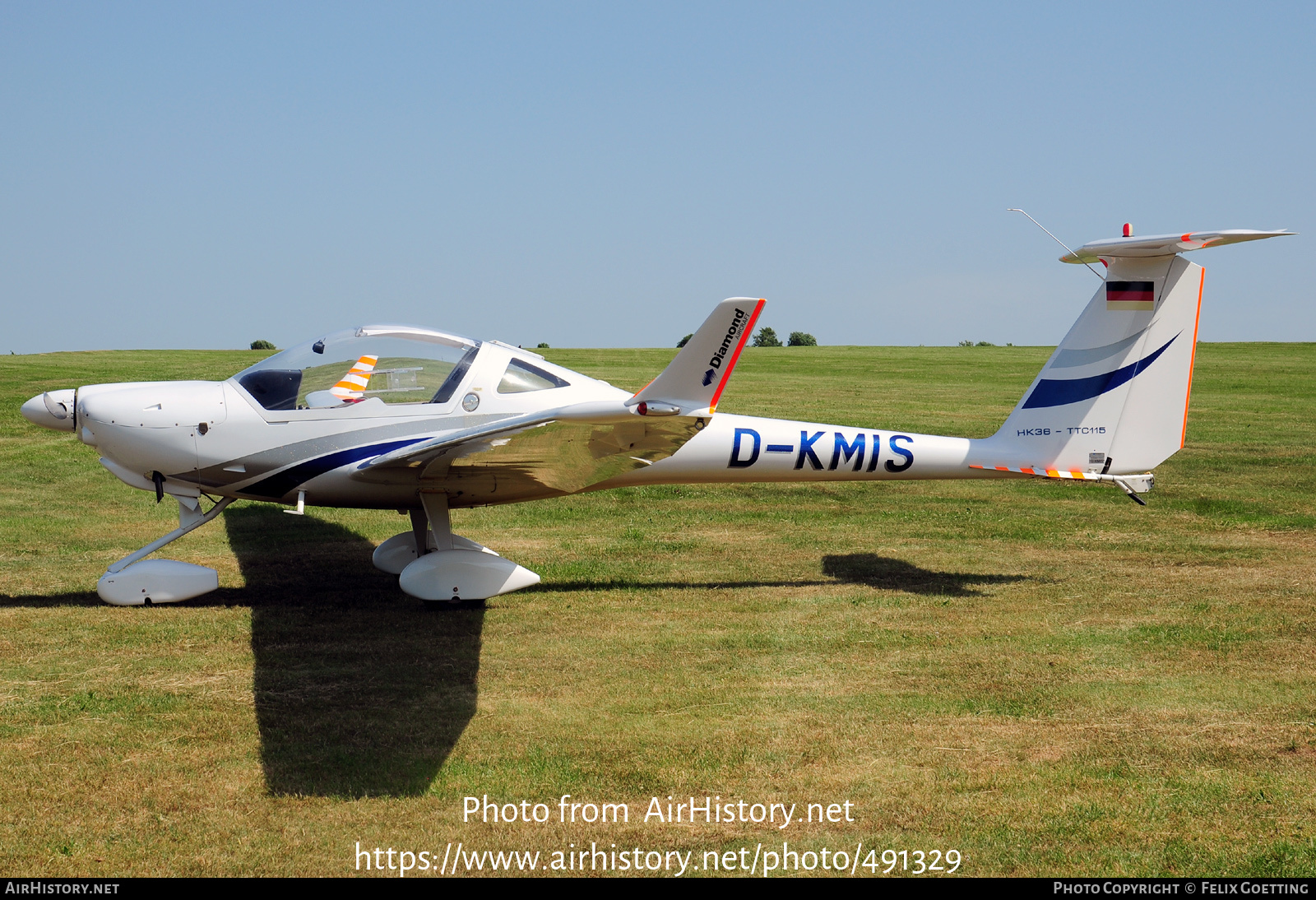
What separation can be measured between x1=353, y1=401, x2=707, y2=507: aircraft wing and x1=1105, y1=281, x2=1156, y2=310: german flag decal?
463 cm

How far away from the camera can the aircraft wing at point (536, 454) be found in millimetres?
5832

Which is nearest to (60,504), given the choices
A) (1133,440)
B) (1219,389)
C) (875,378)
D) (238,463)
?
(238,463)

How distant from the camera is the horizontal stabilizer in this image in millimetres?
8145

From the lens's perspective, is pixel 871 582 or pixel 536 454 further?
pixel 871 582

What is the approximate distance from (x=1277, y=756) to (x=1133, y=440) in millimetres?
4193

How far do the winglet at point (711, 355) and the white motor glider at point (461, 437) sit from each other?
3.42 feet

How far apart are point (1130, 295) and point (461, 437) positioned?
6.09m

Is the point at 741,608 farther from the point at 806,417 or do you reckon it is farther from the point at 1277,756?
the point at 806,417

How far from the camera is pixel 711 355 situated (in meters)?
5.53

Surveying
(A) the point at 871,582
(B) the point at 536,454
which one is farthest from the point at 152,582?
(A) the point at 871,582

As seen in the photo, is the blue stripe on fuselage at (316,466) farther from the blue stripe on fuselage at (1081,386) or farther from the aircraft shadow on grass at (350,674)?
the blue stripe on fuselage at (1081,386)

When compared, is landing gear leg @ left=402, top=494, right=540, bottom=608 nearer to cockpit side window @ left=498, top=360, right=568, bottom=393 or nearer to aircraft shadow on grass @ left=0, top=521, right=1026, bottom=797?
aircraft shadow on grass @ left=0, top=521, right=1026, bottom=797

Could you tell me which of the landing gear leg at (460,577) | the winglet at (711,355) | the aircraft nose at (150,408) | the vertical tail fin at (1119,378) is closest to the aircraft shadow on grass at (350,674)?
the landing gear leg at (460,577)

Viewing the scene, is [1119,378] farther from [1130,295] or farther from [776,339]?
[776,339]
